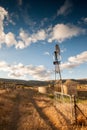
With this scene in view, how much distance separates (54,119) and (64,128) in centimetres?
267

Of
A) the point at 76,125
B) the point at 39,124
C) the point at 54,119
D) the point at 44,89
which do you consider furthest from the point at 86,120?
the point at 44,89

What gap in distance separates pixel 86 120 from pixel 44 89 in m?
32.9

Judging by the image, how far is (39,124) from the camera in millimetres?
14602

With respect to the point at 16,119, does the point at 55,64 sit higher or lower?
higher

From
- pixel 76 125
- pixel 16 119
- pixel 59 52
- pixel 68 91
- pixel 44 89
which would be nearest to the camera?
pixel 76 125

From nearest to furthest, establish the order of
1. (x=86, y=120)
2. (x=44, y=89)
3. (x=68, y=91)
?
1. (x=86, y=120)
2. (x=68, y=91)
3. (x=44, y=89)

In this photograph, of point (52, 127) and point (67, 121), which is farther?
point (67, 121)

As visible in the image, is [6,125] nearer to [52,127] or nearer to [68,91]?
[52,127]

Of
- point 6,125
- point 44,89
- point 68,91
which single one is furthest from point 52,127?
point 44,89

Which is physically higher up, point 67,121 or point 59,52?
point 59,52

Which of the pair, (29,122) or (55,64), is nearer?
(29,122)

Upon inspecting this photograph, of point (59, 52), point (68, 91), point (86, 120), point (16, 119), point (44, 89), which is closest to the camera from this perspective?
point (86, 120)

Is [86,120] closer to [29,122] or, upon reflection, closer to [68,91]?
[29,122]

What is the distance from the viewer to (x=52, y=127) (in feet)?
46.5
